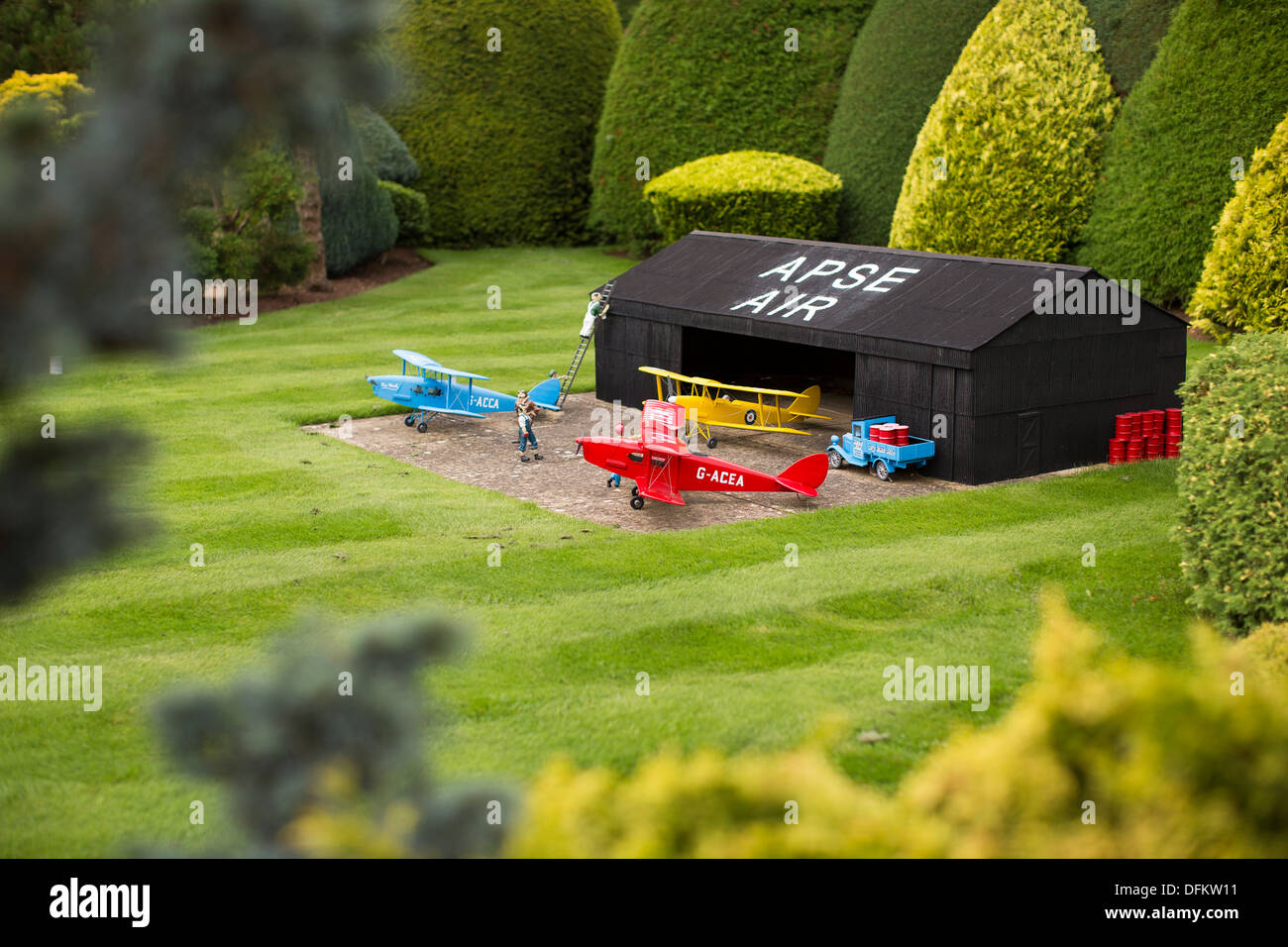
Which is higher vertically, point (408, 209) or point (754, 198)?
point (754, 198)

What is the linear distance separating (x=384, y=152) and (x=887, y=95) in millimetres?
16484

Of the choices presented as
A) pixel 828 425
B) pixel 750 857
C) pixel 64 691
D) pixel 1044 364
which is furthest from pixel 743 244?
pixel 750 857

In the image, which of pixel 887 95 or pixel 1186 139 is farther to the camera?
pixel 887 95

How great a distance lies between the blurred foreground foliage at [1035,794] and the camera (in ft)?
11.5

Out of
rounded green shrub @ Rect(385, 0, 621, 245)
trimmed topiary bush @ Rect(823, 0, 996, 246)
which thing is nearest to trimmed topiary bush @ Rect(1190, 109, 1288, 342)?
trimmed topiary bush @ Rect(823, 0, 996, 246)

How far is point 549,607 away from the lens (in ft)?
39.2

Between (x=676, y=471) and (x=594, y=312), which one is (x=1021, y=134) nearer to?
(x=594, y=312)

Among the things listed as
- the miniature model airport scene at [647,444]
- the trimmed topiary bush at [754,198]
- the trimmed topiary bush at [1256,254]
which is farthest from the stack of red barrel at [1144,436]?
the trimmed topiary bush at [754,198]

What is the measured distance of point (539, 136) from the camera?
140ft

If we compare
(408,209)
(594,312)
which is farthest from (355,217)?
(594,312)

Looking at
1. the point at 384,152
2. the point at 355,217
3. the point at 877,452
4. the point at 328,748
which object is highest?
the point at 384,152

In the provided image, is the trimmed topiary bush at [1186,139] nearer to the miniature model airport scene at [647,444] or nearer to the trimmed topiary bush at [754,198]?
the miniature model airport scene at [647,444]

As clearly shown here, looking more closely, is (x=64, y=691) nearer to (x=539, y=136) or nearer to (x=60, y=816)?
(x=60, y=816)

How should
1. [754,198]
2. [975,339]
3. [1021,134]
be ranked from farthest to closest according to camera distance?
[754,198], [1021,134], [975,339]
